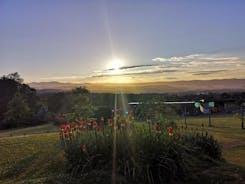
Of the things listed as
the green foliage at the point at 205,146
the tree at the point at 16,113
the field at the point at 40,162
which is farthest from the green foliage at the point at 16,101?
the green foliage at the point at 205,146

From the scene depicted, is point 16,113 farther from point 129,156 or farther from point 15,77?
point 129,156

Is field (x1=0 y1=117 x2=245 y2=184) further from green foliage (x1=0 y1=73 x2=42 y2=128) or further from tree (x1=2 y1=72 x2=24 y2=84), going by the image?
tree (x1=2 y1=72 x2=24 y2=84)

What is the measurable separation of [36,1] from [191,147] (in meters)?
6.35

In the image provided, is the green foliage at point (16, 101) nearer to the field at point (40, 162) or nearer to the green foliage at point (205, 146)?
the field at point (40, 162)

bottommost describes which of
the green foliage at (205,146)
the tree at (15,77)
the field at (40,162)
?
the field at (40,162)

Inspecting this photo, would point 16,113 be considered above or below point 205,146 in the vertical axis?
above

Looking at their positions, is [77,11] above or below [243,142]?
above

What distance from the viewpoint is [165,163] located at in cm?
528

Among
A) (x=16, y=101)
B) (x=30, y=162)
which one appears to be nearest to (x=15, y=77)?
(x=16, y=101)

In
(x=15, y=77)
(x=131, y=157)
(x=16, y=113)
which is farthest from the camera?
(x=15, y=77)

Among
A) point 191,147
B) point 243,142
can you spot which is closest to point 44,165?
point 191,147

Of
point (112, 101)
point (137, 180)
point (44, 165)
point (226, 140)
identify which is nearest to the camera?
point (137, 180)

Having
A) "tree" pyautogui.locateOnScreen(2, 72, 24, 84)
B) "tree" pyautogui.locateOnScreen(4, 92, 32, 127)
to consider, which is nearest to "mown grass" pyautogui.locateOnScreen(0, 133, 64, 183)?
"tree" pyautogui.locateOnScreen(4, 92, 32, 127)

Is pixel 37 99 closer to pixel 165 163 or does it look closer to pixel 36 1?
pixel 36 1
